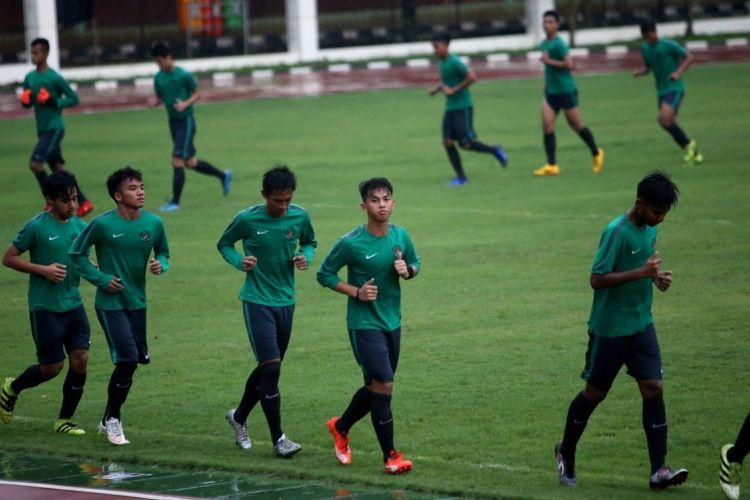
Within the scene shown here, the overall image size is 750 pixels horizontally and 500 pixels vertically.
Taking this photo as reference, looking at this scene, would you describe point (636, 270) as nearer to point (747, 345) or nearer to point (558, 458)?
point (558, 458)

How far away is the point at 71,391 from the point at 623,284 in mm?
4252

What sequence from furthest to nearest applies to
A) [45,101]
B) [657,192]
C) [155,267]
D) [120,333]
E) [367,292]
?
[45,101] → [155,267] → [120,333] → [367,292] → [657,192]

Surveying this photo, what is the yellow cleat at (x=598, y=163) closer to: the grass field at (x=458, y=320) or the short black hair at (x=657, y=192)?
the grass field at (x=458, y=320)

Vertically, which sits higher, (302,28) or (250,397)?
(302,28)

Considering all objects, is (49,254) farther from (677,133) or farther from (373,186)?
(677,133)

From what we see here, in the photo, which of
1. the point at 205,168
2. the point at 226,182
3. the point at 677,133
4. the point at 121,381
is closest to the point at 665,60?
the point at 677,133

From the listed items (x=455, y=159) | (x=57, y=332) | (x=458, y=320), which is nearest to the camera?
(x=57, y=332)

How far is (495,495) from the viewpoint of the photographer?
27.3 feet

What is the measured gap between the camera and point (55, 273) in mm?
9945

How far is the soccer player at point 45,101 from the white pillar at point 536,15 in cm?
3353

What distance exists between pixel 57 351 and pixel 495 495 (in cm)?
359

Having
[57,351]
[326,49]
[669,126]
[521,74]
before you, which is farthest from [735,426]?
[326,49]

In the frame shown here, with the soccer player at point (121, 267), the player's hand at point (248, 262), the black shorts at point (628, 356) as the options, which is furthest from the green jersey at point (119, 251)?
the black shorts at point (628, 356)

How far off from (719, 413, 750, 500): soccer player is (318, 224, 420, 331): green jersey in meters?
2.24
